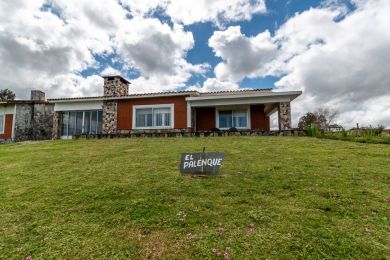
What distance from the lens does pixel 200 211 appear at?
3895 mm

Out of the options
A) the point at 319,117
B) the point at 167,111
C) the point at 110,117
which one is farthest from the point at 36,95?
the point at 319,117

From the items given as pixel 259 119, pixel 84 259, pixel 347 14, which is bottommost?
pixel 84 259

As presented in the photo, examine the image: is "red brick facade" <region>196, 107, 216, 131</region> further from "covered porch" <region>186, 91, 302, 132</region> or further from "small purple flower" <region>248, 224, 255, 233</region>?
"small purple flower" <region>248, 224, 255, 233</region>

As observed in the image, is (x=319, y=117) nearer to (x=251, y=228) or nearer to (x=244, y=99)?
(x=244, y=99)

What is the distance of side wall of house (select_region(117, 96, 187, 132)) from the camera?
16453 mm

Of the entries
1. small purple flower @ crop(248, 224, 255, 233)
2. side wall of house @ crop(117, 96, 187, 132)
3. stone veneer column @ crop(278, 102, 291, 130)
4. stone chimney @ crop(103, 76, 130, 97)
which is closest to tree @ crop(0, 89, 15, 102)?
stone chimney @ crop(103, 76, 130, 97)

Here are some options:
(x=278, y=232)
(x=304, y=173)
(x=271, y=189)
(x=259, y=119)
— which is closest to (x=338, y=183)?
(x=304, y=173)

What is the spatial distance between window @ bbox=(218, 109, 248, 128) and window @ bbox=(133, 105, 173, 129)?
12.5 feet

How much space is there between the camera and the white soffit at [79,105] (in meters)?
18.1

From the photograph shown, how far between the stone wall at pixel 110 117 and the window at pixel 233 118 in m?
7.81

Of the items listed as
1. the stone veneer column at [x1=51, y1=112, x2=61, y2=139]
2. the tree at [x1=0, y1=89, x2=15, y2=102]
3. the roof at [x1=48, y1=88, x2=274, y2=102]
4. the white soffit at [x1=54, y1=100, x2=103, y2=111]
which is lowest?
the stone veneer column at [x1=51, y1=112, x2=61, y2=139]

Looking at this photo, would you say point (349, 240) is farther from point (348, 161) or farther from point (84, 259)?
point (348, 161)

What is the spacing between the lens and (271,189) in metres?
4.81

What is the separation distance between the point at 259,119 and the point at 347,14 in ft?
26.1
